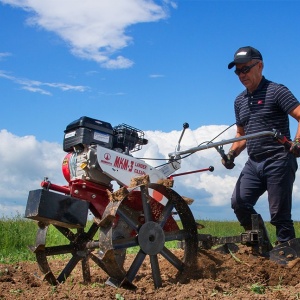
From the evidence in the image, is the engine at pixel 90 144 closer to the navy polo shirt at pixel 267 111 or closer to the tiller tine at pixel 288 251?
the navy polo shirt at pixel 267 111

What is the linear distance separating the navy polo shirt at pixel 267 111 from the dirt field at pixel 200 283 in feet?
4.04

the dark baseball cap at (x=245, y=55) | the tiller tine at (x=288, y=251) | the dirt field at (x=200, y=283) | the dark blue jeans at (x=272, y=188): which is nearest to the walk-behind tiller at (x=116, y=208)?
the tiller tine at (x=288, y=251)

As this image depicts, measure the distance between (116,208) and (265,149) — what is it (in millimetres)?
1976

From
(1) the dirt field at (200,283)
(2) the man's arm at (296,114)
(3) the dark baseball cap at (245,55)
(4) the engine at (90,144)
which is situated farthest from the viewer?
(3) the dark baseball cap at (245,55)

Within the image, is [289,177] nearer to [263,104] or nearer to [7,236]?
[263,104]

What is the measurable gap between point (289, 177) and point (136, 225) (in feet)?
6.03

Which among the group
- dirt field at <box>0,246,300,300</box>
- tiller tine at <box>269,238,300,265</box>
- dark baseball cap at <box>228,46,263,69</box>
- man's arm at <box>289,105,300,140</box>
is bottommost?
dirt field at <box>0,246,300,300</box>

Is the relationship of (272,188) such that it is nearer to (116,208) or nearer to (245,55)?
(245,55)

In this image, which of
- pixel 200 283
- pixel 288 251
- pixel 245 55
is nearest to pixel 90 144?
pixel 200 283

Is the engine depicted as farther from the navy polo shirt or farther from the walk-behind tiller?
the navy polo shirt

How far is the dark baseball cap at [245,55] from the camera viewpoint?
5938mm

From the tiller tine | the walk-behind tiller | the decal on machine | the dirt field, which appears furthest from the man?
the decal on machine

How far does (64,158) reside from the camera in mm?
5684

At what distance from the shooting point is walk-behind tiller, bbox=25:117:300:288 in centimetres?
495
